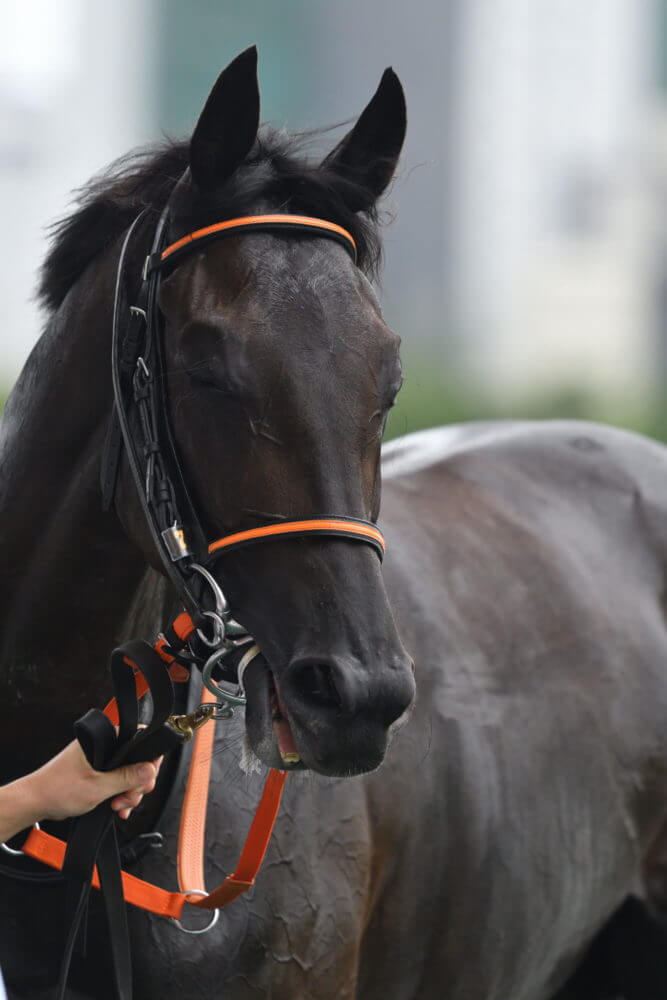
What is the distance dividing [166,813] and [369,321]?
1069mm

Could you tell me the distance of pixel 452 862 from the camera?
354cm

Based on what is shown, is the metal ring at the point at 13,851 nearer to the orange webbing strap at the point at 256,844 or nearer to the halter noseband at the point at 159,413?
the orange webbing strap at the point at 256,844

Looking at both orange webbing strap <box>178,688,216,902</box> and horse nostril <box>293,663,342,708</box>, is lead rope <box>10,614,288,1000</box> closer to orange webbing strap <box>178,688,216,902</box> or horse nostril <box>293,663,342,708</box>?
orange webbing strap <box>178,688,216,902</box>

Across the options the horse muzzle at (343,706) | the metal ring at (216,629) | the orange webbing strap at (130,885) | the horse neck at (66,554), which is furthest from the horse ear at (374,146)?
the orange webbing strap at (130,885)

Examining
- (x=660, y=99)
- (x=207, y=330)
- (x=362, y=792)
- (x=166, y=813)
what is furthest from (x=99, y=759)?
(x=660, y=99)

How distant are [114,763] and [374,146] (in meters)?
1.29

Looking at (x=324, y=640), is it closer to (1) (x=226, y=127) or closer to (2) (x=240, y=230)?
(2) (x=240, y=230)

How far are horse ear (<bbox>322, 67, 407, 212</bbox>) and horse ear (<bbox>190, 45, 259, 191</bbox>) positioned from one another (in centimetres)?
23

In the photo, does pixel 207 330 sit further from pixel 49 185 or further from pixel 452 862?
pixel 49 185

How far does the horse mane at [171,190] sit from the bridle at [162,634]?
51 mm

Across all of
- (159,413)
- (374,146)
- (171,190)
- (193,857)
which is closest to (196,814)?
(193,857)

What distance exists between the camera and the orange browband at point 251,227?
2553 millimetres

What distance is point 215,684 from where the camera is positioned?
2529 millimetres

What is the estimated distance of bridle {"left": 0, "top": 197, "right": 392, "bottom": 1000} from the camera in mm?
2414
